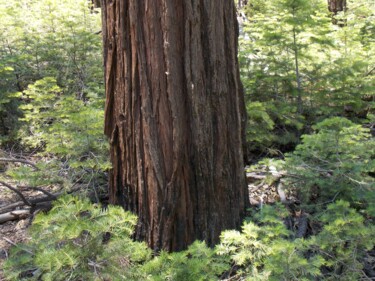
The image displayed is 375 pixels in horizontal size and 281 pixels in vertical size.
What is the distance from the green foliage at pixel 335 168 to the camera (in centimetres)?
313

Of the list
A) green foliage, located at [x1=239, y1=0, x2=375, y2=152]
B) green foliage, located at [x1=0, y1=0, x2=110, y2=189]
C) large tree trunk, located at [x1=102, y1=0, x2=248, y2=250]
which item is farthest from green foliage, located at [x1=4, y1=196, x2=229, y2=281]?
green foliage, located at [x1=239, y1=0, x2=375, y2=152]

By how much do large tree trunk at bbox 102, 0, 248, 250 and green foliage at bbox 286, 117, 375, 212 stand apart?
0.84m

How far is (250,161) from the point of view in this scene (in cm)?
480

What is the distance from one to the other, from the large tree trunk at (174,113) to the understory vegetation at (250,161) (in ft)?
0.92

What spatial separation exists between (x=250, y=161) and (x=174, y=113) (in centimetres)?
240

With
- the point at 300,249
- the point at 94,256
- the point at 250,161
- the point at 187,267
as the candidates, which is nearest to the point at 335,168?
the point at 300,249

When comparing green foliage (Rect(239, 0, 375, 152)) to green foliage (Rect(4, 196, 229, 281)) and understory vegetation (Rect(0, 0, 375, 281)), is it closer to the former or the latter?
understory vegetation (Rect(0, 0, 375, 281))

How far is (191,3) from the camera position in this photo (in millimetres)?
2561

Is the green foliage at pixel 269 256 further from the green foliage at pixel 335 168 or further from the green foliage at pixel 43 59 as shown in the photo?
the green foliage at pixel 43 59

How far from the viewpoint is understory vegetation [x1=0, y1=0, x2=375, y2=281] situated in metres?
2.18

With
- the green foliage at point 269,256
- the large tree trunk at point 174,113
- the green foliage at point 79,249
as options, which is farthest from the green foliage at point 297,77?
the green foliage at point 79,249

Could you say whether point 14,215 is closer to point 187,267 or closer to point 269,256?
point 187,267

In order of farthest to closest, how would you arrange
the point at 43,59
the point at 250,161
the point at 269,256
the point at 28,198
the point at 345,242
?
the point at 43,59 < the point at 250,161 < the point at 28,198 < the point at 345,242 < the point at 269,256

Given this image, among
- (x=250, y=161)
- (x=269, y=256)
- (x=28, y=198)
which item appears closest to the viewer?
(x=269, y=256)
